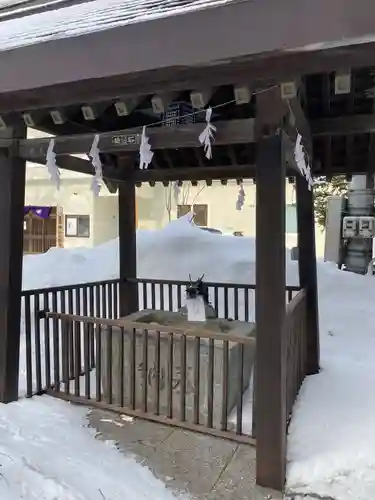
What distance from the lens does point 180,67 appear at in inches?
72.3

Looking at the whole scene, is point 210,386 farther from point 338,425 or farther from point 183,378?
point 338,425

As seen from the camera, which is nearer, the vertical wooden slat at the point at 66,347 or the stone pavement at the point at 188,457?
the stone pavement at the point at 188,457

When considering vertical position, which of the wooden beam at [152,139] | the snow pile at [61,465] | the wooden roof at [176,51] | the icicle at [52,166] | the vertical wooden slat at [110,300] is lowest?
the snow pile at [61,465]

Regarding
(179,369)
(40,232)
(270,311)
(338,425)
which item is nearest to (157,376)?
(179,369)

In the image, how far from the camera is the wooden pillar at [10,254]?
3.36 metres

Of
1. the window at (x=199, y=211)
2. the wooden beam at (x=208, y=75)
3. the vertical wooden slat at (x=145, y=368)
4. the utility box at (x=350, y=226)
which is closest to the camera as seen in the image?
the wooden beam at (x=208, y=75)

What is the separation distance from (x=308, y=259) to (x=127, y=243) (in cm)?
222

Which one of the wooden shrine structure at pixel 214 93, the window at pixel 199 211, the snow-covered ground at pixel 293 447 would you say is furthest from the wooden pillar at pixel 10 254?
the window at pixel 199 211

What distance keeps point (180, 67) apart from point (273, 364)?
5.61 ft

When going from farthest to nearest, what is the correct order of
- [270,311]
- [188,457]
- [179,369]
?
[179,369]
[188,457]
[270,311]

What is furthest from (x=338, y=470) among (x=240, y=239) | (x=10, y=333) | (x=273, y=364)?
(x=240, y=239)

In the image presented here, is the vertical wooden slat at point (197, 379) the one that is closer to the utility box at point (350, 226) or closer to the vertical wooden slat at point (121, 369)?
the vertical wooden slat at point (121, 369)

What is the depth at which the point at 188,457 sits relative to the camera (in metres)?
2.80

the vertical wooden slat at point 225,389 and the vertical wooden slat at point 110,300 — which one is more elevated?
the vertical wooden slat at point 110,300
